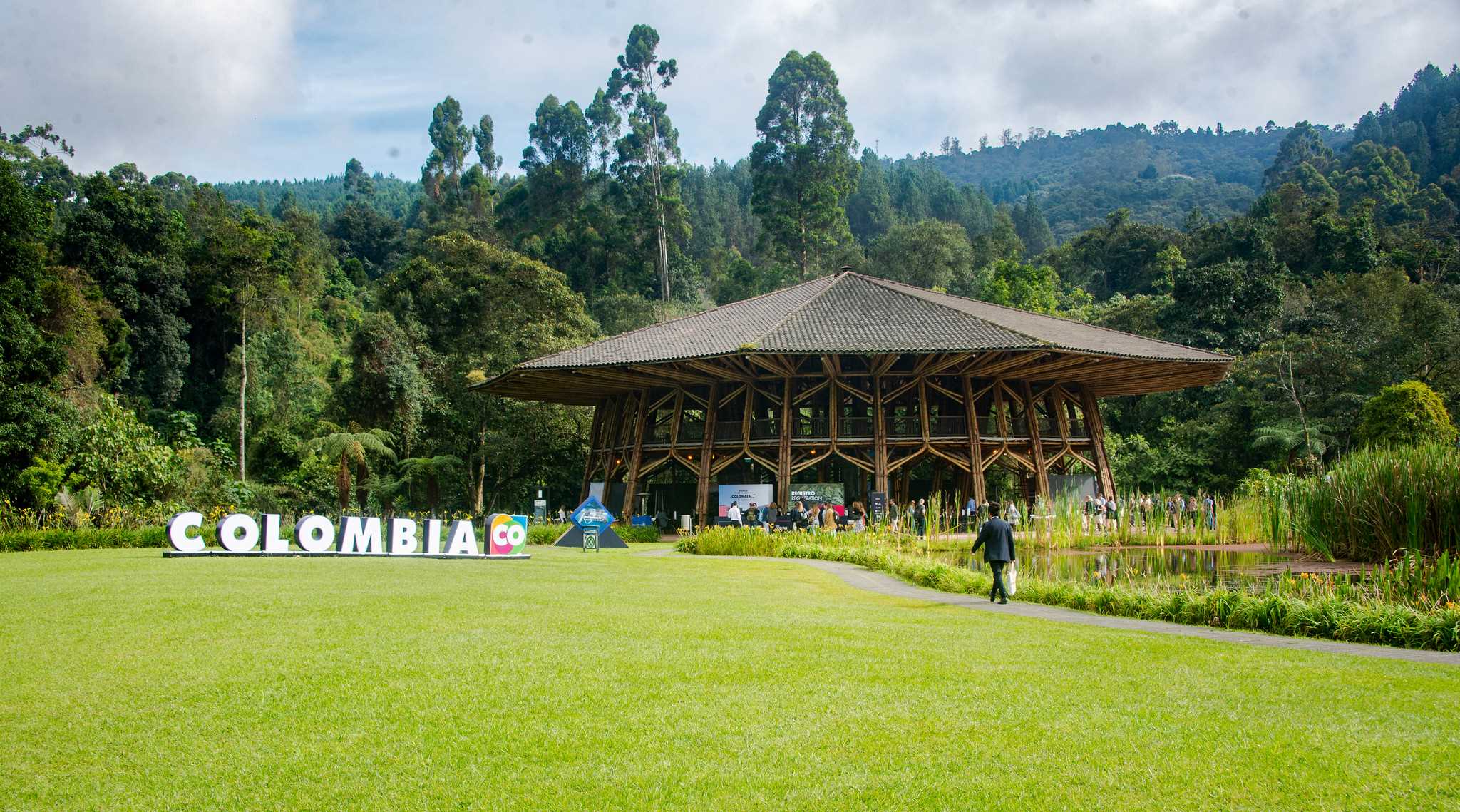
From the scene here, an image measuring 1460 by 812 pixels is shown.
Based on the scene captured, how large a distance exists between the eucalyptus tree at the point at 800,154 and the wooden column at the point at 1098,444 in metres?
30.7

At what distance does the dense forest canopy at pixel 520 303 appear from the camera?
33.5 meters

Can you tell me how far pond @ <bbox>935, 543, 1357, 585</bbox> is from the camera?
1452cm

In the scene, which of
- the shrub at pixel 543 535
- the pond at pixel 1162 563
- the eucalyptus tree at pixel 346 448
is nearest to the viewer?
the pond at pixel 1162 563

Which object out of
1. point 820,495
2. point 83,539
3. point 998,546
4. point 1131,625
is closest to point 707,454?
point 820,495

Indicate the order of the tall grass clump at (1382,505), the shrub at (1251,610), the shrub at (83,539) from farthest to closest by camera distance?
the shrub at (83,539) < the tall grass clump at (1382,505) < the shrub at (1251,610)

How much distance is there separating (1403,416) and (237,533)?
105ft

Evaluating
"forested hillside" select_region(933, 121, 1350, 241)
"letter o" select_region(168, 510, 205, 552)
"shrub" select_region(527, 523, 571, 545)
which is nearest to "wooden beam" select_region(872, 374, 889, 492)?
"shrub" select_region(527, 523, 571, 545)

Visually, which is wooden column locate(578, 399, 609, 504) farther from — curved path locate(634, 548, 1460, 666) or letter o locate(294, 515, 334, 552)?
curved path locate(634, 548, 1460, 666)

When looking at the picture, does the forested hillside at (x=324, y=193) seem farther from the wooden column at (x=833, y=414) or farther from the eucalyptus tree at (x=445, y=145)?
the wooden column at (x=833, y=414)

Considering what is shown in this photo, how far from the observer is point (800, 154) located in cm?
6303

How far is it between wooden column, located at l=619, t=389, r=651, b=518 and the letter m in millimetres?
12498

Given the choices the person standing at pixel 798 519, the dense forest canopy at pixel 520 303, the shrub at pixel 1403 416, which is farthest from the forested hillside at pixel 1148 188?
the person standing at pixel 798 519

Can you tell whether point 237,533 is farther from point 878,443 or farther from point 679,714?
point 878,443

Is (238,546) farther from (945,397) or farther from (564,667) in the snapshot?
(945,397)
